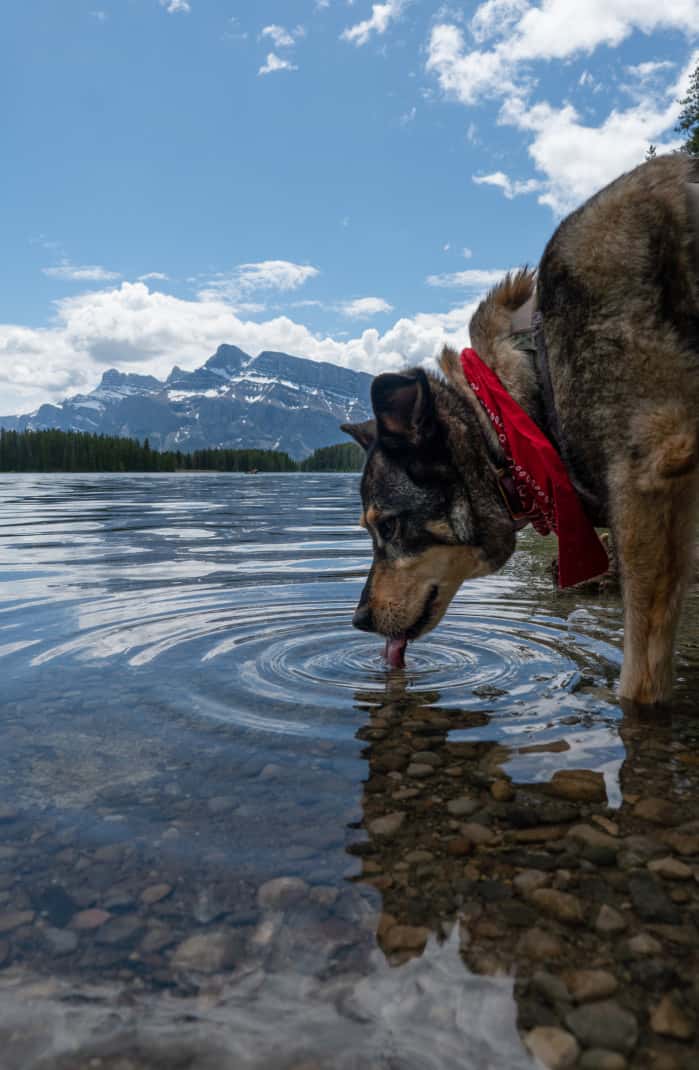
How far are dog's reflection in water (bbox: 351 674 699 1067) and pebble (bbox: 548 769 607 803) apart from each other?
10 mm

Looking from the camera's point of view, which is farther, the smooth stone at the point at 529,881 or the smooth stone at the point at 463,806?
the smooth stone at the point at 463,806

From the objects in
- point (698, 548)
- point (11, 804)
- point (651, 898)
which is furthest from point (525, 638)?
point (11, 804)

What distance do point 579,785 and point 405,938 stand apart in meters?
1.59

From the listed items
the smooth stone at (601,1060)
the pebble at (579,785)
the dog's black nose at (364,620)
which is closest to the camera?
the smooth stone at (601,1060)

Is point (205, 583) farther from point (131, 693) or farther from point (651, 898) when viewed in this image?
point (651, 898)

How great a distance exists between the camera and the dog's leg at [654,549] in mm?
4297

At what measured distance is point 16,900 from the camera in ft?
9.18

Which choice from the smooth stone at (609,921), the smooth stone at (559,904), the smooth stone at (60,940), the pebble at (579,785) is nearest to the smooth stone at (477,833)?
the smooth stone at (559,904)

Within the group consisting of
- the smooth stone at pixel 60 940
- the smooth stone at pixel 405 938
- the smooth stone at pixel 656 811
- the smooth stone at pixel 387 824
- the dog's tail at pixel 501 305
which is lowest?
the smooth stone at pixel 60 940

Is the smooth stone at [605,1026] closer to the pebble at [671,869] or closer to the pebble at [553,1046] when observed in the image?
the pebble at [553,1046]

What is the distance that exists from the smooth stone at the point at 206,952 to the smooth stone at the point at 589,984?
110 cm

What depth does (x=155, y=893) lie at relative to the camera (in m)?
2.84

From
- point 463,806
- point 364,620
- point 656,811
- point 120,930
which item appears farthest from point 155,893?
point 364,620

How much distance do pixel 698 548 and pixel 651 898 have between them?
2661 millimetres
